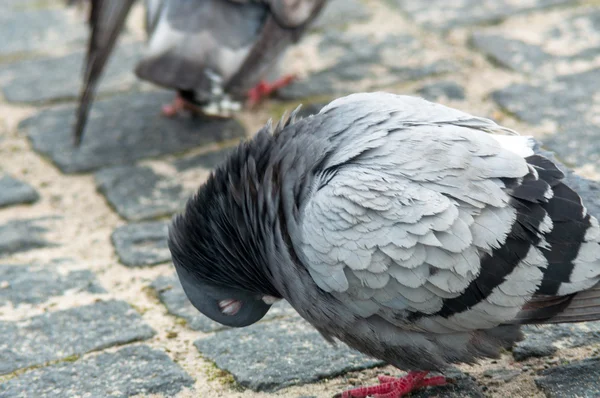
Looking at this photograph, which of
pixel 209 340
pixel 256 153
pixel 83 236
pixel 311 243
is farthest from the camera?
pixel 83 236

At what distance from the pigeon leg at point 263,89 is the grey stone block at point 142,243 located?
62.2 inches

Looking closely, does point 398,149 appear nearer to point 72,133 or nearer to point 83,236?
point 83,236

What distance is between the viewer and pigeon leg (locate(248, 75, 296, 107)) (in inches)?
245

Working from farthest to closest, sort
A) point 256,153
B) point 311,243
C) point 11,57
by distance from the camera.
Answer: point 11,57, point 256,153, point 311,243

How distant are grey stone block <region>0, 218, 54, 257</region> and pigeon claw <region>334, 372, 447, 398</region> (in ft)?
6.95

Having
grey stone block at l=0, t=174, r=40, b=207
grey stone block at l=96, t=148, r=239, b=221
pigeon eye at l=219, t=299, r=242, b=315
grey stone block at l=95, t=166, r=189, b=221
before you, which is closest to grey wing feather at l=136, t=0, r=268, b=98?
grey stone block at l=96, t=148, r=239, b=221

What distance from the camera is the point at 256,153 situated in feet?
11.7

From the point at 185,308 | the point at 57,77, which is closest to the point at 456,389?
the point at 185,308

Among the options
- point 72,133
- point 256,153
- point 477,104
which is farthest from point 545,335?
point 72,133

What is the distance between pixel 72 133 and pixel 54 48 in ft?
4.58

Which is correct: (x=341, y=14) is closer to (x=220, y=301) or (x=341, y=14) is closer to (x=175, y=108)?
(x=175, y=108)

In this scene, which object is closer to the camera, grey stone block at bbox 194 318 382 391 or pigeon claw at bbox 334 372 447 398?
pigeon claw at bbox 334 372 447 398

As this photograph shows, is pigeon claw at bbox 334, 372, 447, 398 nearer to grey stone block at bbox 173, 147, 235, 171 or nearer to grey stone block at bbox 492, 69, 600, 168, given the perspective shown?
grey stone block at bbox 492, 69, 600, 168

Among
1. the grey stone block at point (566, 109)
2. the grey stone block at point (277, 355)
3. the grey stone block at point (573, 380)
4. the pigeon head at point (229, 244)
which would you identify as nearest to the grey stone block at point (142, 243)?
the grey stone block at point (277, 355)
